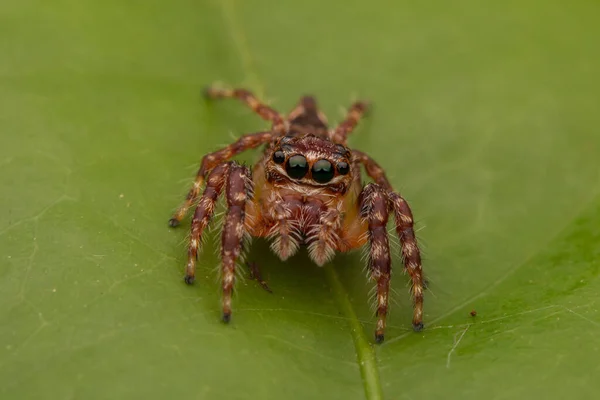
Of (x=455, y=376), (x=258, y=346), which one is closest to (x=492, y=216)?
(x=455, y=376)

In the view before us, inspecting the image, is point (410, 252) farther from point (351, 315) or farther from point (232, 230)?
point (232, 230)

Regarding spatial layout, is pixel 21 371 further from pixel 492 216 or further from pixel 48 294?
pixel 492 216

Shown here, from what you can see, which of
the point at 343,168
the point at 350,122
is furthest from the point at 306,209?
the point at 350,122

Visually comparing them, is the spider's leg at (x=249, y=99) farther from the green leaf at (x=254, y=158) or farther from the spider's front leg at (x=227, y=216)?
the spider's front leg at (x=227, y=216)

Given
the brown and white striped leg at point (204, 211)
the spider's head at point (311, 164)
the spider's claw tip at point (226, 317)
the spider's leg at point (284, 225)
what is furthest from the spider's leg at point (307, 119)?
the spider's claw tip at point (226, 317)

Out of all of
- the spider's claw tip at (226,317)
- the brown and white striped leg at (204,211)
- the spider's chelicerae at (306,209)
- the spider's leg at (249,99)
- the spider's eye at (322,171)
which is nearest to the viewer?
the spider's claw tip at (226,317)

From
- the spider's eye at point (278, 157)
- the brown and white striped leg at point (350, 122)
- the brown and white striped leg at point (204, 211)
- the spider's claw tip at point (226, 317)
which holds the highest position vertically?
the spider's eye at point (278, 157)

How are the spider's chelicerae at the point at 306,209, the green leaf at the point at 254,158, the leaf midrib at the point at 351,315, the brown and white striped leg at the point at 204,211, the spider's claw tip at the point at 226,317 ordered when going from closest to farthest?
the green leaf at the point at 254,158 → the leaf midrib at the point at 351,315 → the spider's claw tip at the point at 226,317 → the brown and white striped leg at the point at 204,211 → the spider's chelicerae at the point at 306,209
